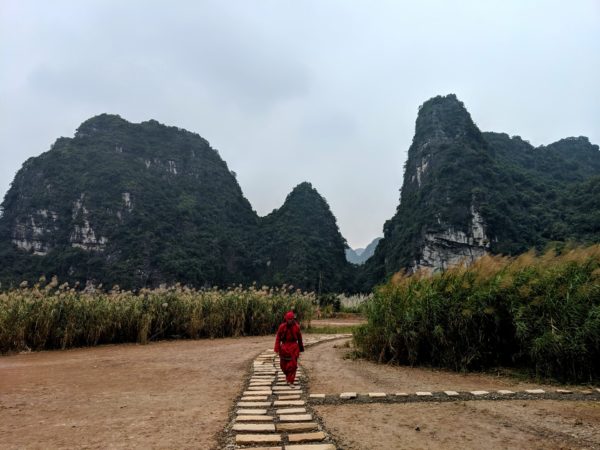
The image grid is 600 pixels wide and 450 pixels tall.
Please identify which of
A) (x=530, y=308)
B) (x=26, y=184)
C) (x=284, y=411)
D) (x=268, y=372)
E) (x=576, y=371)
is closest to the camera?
(x=284, y=411)

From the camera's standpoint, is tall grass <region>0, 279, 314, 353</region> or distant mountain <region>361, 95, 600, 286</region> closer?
tall grass <region>0, 279, 314, 353</region>

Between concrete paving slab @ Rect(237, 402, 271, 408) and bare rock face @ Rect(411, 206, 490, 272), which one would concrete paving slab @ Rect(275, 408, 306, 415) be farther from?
bare rock face @ Rect(411, 206, 490, 272)

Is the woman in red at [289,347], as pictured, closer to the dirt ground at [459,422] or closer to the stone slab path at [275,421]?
the stone slab path at [275,421]

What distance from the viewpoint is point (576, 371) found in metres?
5.28

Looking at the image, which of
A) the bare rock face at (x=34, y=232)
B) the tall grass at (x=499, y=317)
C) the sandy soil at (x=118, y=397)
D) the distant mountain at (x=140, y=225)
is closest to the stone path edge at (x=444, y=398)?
the tall grass at (x=499, y=317)

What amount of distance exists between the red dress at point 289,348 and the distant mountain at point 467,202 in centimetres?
4036

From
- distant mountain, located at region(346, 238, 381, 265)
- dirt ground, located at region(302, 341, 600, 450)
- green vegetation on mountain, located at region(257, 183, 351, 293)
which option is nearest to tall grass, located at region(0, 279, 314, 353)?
dirt ground, located at region(302, 341, 600, 450)

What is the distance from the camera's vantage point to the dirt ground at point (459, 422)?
10.5 feet

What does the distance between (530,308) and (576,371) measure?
0.90 meters

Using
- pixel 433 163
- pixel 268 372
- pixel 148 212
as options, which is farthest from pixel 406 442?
pixel 148 212

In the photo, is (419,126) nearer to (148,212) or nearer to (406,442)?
(148,212)

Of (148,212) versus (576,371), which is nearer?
(576,371)

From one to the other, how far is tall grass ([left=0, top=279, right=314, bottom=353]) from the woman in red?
562cm

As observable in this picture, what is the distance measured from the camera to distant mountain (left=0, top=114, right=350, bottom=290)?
179 feet
